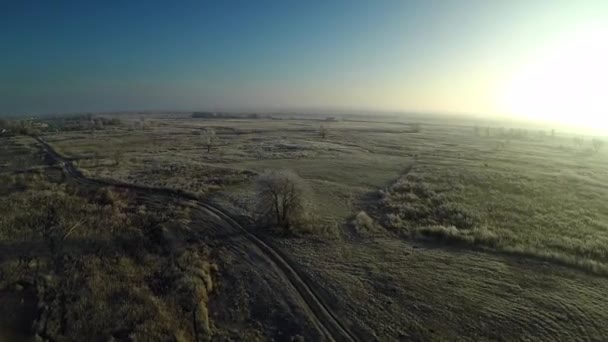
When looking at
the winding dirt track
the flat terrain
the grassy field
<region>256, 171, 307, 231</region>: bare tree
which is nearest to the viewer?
the winding dirt track

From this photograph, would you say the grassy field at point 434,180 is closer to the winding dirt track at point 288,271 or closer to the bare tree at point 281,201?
the winding dirt track at point 288,271

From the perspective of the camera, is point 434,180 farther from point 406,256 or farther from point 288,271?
point 288,271

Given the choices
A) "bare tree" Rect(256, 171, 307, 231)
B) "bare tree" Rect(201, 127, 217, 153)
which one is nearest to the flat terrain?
"bare tree" Rect(256, 171, 307, 231)

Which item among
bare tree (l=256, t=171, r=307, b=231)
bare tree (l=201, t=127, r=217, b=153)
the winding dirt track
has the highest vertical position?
bare tree (l=201, t=127, r=217, b=153)

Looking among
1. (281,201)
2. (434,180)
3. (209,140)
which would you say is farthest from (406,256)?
(209,140)

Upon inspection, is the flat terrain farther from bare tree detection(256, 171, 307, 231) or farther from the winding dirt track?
bare tree detection(256, 171, 307, 231)

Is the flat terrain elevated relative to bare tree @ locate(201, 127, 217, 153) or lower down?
lower down
